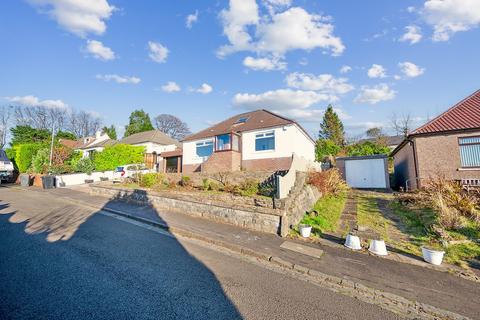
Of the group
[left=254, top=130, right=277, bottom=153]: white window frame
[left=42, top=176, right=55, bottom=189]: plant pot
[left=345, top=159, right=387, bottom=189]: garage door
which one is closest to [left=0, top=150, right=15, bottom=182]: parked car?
[left=42, top=176, right=55, bottom=189]: plant pot

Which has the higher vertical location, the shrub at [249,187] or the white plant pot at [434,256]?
the shrub at [249,187]

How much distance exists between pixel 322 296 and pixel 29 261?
6221 mm

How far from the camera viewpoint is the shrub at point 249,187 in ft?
29.6

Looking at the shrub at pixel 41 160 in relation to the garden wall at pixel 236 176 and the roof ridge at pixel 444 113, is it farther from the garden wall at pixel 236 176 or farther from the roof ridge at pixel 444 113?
the roof ridge at pixel 444 113

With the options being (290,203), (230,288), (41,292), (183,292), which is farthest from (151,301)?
(290,203)

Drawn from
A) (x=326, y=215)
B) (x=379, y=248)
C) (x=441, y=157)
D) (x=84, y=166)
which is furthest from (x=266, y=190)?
(x=84, y=166)

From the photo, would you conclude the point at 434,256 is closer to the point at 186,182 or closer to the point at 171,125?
the point at 186,182

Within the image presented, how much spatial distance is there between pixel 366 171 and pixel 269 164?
8.80 m

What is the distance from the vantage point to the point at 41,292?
11.1 ft

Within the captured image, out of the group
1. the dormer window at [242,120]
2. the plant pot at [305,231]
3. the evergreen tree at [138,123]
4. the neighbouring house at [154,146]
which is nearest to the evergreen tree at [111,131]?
the evergreen tree at [138,123]

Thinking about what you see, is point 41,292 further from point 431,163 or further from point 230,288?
point 431,163

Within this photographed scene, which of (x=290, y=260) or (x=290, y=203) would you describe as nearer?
(x=290, y=260)

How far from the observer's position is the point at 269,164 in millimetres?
15172

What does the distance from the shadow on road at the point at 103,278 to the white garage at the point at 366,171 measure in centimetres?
1648
